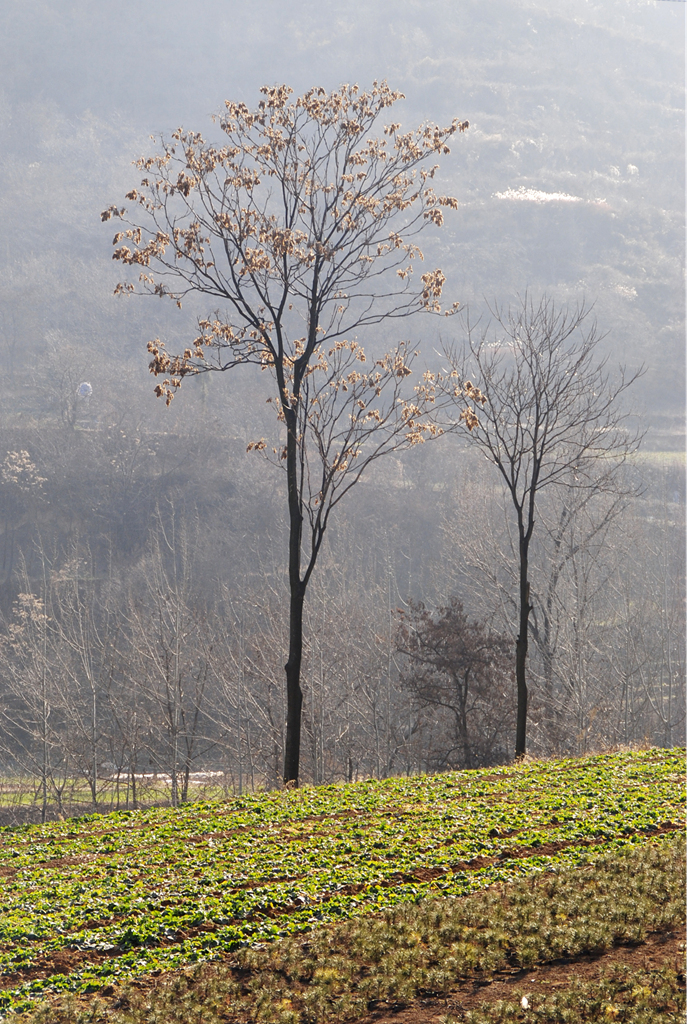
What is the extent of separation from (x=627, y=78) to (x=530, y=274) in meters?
76.6

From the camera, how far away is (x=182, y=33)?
16875 cm

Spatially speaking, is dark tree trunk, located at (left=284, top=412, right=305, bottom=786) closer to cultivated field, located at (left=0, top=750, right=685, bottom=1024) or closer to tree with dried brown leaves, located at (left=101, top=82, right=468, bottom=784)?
tree with dried brown leaves, located at (left=101, top=82, right=468, bottom=784)

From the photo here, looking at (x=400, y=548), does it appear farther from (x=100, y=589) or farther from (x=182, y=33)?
(x=182, y=33)

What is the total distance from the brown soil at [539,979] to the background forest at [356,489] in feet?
42.4

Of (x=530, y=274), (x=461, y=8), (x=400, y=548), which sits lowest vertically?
(x=400, y=548)

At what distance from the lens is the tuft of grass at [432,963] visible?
4188mm

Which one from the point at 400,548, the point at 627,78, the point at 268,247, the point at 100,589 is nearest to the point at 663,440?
the point at 400,548

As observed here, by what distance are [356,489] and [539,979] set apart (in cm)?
6361

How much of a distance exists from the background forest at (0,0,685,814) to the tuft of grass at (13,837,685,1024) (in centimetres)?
1235

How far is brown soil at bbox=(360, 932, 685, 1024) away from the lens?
13.8 ft

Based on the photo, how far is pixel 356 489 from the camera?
68.0 m

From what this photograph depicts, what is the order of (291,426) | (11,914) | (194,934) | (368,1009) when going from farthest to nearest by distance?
1. (291,426)
2. (11,914)
3. (194,934)
4. (368,1009)

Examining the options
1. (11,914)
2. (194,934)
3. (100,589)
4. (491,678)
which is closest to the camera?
(194,934)

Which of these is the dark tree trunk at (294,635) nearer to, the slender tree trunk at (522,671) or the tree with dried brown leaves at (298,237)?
the tree with dried brown leaves at (298,237)
